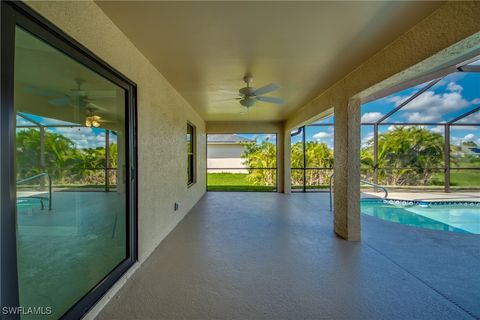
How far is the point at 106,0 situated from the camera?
1617mm

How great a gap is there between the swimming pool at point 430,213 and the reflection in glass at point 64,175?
16.9 ft

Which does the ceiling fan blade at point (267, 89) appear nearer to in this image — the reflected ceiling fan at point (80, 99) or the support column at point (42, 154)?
the reflected ceiling fan at point (80, 99)

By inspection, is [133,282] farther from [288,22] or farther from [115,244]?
[288,22]

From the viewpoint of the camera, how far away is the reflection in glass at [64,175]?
126 cm

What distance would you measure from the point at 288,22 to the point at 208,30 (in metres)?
0.72

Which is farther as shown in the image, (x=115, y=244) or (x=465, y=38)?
(x=115, y=244)

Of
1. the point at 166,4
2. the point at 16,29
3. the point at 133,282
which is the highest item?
the point at 166,4

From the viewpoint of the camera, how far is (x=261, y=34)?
207 centimetres

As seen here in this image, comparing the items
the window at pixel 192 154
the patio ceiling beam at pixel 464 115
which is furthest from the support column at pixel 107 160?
the patio ceiling beam at pixel 464 115

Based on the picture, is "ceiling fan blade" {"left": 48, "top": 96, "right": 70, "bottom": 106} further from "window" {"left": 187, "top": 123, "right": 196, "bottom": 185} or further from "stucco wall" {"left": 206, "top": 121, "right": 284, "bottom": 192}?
"stucco wall" {"left": 206, "top": 121, "right": 284, "bottom": 192}

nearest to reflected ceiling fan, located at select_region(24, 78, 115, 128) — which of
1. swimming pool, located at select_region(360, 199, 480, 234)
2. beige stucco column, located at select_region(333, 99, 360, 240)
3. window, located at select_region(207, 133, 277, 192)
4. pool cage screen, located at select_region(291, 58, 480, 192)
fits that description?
beige stucco column, located at select_region(333, 99, 360, 240)

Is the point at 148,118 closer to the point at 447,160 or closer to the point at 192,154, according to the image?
the point at 192,154

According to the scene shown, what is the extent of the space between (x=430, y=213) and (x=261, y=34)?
5.80 metres

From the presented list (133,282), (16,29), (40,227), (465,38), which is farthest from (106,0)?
(465,38)
